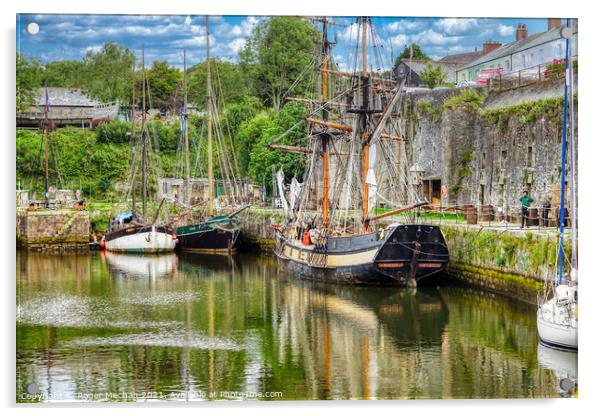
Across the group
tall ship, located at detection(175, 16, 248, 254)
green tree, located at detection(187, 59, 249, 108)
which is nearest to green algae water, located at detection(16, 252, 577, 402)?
green tree, located at detection(187, 59, 249, 108)

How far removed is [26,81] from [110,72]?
8.26 ft

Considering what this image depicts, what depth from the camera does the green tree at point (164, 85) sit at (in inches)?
749

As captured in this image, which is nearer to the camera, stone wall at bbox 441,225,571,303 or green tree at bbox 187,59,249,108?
green tree at bbox 187,59,249,108

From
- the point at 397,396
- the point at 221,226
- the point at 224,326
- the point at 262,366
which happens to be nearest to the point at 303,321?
the point at 224,326

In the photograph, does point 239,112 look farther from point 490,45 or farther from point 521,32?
point 521,32

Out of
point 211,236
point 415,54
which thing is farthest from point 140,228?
point 415,54

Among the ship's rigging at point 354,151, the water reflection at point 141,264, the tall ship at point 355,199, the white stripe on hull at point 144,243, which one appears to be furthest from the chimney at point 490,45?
the white stripe on hull at point 144,243

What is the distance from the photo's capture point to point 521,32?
1611 centimetres

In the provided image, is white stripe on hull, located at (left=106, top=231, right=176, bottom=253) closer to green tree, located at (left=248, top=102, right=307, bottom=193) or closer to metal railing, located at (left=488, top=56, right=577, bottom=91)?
green tree, located at (left=248, top=102, right=307, bottom=193)

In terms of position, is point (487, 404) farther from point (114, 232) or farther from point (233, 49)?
point (114, 232)

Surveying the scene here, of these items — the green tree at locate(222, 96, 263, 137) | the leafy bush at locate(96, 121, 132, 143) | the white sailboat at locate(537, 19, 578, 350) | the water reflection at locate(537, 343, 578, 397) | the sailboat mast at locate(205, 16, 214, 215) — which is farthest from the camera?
the green tree at locate(222, 96, 263, 137)

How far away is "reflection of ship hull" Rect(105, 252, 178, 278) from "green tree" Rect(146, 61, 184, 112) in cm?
482

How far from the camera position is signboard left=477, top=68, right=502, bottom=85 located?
20891mm

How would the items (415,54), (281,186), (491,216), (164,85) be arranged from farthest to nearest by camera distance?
(281,186) < (491,216) < (164,85) < (415,54)
